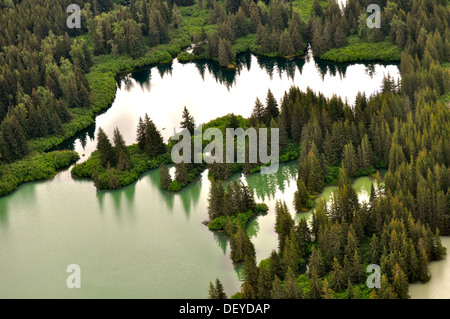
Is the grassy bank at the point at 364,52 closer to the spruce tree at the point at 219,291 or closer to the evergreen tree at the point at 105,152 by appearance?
the evergreen tree at the point at 105,152

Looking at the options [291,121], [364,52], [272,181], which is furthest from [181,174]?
[364,52]

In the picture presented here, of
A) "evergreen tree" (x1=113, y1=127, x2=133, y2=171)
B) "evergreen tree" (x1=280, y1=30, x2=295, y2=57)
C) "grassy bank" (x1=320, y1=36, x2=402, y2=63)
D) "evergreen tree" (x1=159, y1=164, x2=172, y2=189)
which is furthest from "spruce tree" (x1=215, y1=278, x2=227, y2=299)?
"evergreen tree" (x1=280, y1=30, x2=295, y2=57)

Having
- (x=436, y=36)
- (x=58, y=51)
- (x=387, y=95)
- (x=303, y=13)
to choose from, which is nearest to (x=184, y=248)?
(x=387, y=95)

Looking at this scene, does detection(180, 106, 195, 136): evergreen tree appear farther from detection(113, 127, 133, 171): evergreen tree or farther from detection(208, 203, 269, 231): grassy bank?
detection(208, 203, 269, 231): grassy bank

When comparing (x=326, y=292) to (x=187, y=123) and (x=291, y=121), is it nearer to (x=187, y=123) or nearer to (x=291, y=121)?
(x=291, y=121)

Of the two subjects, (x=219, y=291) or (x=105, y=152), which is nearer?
(x=219, y=291)
